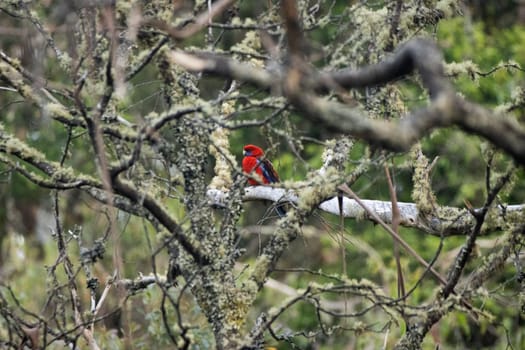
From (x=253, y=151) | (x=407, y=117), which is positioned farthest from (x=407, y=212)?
(x=253, y=151)

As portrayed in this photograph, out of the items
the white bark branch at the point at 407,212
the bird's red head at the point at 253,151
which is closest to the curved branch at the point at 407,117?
the white bark branch at the point at 407,212

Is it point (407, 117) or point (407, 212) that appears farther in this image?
point (407, 212)

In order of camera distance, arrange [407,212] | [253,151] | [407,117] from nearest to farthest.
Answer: [407,117]
[407,212]
[253,151]

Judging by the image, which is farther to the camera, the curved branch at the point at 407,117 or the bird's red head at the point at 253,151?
the bird's red head at the point at 253,151

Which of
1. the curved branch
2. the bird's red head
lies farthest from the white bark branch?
the bird's red head

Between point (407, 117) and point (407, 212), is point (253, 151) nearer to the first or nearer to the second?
point (407, 212)

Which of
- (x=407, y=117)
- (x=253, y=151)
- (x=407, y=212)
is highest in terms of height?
(x=253, y=151)

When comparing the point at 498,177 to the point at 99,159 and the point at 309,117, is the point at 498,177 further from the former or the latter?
the point at 99,159

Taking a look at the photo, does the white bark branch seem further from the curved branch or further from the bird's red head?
the bird's red head

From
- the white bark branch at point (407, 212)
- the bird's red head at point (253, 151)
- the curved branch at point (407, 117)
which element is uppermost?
the bird's red head at point (253, 151)

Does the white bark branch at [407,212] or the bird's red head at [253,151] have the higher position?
the bird's red head at [253,151]

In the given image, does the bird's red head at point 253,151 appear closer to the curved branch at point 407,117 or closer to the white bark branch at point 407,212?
the white bark branch at point 407,212

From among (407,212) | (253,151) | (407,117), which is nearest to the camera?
(407,117)

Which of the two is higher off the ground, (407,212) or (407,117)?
(407,212)
